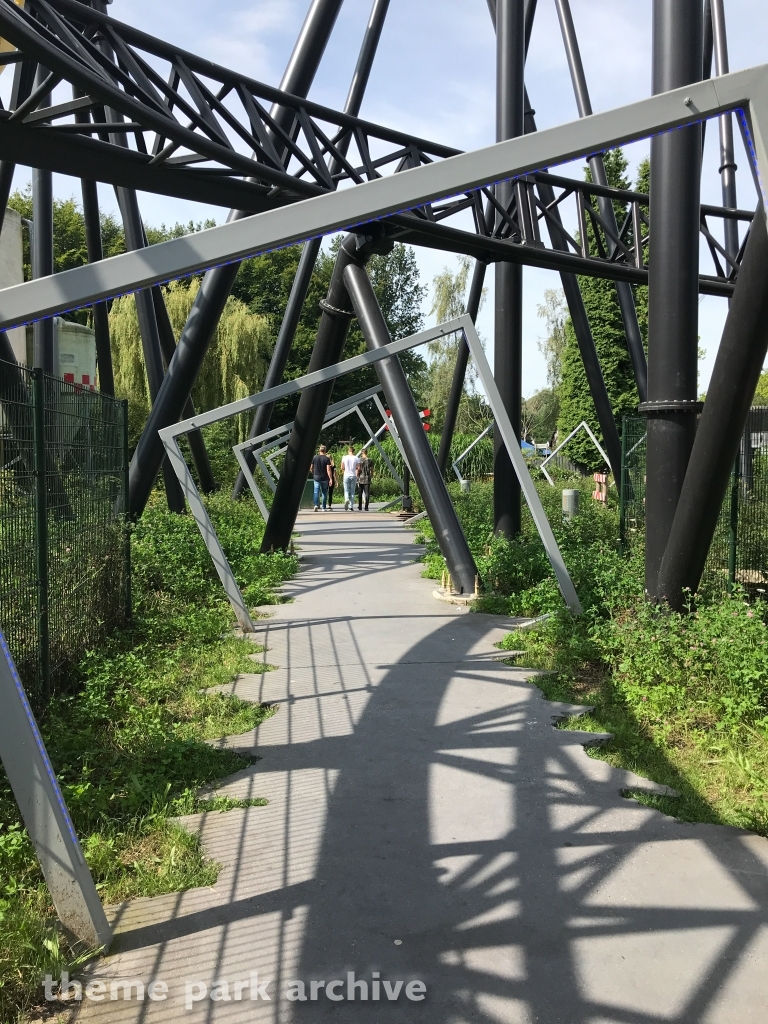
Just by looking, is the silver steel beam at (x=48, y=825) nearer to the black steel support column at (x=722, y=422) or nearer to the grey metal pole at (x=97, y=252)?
the black steel support column at (x=722, y=422)

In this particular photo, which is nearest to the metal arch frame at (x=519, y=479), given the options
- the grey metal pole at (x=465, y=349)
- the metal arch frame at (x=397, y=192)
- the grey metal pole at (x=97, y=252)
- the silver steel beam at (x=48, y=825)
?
the metal arch frame at (x=397, y=192)

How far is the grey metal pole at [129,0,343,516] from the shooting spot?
9.32 m

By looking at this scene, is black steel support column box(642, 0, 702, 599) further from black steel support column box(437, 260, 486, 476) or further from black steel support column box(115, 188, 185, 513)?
black steel support column box(437, 260, 486, 476)

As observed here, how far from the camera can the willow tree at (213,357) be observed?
97.7ft

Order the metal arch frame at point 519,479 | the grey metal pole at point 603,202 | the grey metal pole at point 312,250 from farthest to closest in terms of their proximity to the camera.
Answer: the grey metal pole at point 312,250 < the grey metal pole at point 603,202 < the metal arch frame at point 519,479

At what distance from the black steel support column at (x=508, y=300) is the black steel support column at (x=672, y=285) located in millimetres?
5253

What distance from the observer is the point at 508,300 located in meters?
12.6

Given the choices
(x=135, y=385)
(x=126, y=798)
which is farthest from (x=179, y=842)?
(x=135, y=385)

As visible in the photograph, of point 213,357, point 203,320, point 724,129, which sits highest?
point 724,129

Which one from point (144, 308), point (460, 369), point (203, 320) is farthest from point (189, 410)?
point (203, 320)

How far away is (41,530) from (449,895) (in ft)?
11.4

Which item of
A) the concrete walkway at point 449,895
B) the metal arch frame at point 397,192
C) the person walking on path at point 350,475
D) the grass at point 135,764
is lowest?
the concrete walkway at point 449,895

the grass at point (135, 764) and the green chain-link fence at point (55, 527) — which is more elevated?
the green chain-link fence at point (55, 527)

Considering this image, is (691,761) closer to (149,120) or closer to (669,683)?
(669,683)
